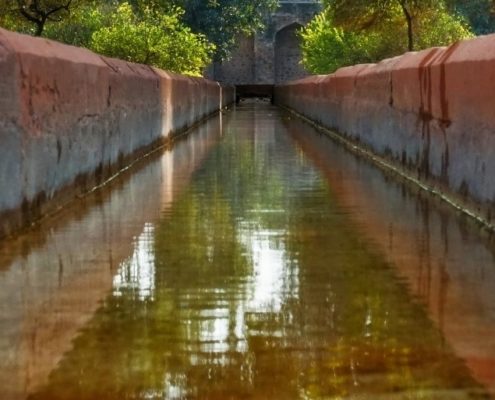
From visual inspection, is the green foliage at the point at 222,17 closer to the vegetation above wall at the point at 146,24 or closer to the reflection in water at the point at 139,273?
the vegetation above wall at the point at 146,24

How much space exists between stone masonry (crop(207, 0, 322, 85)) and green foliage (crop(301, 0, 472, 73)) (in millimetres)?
25530

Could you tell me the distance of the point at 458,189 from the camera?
8055mm

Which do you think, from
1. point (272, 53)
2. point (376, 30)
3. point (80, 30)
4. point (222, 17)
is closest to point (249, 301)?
point (376, 30)

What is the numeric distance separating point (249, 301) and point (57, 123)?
379cm

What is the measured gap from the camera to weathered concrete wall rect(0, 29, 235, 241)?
6.61 metres

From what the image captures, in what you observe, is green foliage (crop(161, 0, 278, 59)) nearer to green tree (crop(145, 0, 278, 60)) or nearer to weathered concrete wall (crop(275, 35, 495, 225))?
green tree (crop(145, 0, 278, 60))

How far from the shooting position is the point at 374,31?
1071 inches

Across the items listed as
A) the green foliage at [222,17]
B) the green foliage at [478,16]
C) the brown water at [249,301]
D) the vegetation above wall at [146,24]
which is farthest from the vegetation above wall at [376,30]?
the brown water at [249,301]

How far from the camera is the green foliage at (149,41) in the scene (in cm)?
2802

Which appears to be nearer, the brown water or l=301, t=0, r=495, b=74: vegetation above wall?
the brown water

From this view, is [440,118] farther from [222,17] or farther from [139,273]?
[222,17]

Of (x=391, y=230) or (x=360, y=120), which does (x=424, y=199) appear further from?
(x=360, y=120)

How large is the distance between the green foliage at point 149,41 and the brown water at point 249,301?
19.7 meters

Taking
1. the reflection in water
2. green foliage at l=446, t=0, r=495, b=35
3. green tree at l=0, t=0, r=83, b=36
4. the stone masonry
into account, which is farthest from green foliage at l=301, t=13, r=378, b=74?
the stone masonry
